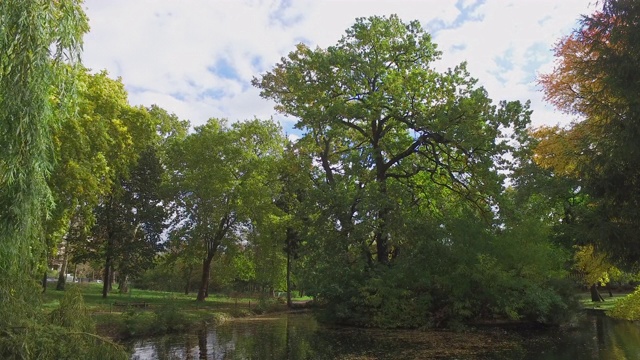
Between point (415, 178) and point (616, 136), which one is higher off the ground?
point (415, 178)

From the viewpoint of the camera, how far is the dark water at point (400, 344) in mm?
13820

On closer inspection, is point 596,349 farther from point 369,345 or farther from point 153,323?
point 153,323

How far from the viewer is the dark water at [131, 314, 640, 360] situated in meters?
13.8

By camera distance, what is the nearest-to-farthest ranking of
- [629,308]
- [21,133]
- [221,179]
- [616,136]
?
[21,133]
[616,136]
[629,308]
[221,179]

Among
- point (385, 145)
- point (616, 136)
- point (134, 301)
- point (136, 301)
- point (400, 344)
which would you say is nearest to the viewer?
point (616, 136)

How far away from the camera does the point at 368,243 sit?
23734 millimetres

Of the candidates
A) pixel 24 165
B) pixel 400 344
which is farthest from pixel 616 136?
pixel 24 165

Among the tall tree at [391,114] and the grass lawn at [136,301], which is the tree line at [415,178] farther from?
the grass lawn at [136,301]

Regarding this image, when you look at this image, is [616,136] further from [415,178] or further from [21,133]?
[415,178]

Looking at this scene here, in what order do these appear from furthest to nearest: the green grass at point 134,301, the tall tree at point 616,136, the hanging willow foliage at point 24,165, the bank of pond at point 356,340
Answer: the green grass at point 134,301, the bank of pond at point 356,340, the tall tree at point 616,136, the hanging willow foliage at point 24,165

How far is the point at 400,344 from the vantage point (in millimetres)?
16078

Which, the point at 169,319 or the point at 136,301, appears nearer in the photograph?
the point at 169,319

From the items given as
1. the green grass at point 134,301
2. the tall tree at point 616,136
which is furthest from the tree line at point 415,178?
the green grass at point 134,301

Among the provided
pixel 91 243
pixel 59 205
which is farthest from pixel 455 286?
pixel 91 243
